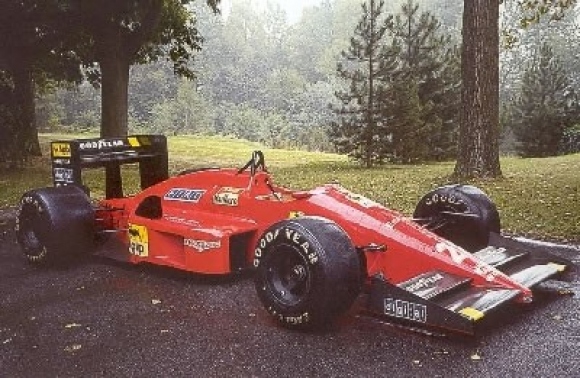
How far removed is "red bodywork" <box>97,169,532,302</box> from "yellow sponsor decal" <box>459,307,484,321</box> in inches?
18.7

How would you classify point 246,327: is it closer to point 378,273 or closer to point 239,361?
point 239,361

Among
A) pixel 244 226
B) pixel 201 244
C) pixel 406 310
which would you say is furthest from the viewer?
pixel 244 226

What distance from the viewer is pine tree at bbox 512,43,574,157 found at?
90.0 feet

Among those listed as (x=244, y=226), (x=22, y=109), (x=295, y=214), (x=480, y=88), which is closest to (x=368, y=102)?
(x=480, y=88)

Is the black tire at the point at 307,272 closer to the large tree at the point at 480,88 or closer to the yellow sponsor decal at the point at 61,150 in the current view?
the yellow sponsor decal at the point at 61,150

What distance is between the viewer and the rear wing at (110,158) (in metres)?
7.53

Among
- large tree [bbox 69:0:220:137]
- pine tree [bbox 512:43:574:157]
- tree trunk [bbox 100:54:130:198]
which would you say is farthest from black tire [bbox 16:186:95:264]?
pine tree [bbox 512:43:574:157]

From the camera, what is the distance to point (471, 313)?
13.8 ft

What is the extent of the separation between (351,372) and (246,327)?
3.67 feet

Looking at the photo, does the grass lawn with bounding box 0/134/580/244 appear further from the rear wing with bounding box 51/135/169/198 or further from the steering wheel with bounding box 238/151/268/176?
the rear wing with bounding box 51/135/169/198

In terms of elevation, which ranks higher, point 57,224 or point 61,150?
point 61,150

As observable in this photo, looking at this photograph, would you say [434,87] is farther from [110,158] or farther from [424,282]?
[424,282]

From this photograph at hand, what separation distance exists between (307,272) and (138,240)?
7.70 feet

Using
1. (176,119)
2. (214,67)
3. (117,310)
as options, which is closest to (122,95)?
(117,310)
